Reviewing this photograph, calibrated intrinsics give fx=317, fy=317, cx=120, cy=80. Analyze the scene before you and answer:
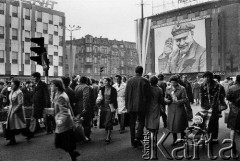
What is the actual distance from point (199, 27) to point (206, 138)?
52.9 metres

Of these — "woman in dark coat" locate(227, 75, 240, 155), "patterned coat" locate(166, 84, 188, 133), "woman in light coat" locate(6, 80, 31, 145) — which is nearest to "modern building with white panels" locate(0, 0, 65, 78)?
"woman in light coat" locate(6, 80, 31, 145)

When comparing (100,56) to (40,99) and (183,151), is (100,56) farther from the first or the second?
(183,151)

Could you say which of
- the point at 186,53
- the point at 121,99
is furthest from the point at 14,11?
the point at 121,99

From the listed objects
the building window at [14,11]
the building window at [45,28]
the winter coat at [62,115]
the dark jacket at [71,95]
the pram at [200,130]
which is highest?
the building window at [14,11]

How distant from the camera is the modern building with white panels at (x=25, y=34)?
5088 centimetres

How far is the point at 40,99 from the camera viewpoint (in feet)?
32.7

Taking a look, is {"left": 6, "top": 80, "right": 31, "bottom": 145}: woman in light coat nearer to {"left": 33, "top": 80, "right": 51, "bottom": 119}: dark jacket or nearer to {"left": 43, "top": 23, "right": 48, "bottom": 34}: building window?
{"left": 33, "top": 80, "right": 51, "bottom": 119}: dark jacket

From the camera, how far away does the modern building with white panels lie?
50.9 m

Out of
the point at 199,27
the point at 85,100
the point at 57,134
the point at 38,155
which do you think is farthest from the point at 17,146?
the point at 199,27

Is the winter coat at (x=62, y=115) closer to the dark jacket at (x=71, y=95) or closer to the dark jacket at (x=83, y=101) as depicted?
the dark jacket at (x=71, y=95)

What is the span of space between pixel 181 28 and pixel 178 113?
54.1 metres

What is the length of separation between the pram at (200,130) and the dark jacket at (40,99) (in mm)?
4792

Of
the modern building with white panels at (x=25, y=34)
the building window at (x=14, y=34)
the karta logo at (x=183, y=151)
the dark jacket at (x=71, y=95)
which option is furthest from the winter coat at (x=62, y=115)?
the building window at (x=14, y=34)

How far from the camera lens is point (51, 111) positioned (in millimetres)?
6664
